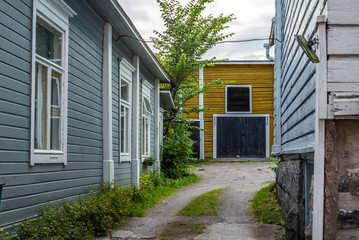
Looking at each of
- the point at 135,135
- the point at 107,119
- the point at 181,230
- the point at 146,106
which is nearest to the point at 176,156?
the point at 146,106

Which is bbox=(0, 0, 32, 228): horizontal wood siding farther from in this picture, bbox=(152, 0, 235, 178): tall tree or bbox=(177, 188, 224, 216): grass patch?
bbox=(152, 0, 235, 178): tall tree

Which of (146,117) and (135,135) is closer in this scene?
(135,135)

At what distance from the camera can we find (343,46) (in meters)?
4.19

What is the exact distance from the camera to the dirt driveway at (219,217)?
6.92 metres

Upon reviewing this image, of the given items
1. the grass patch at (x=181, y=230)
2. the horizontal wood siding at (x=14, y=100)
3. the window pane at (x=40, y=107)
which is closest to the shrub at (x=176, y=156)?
the grass patch at (x=181, y=230)

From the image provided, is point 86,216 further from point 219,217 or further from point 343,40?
point 343,40

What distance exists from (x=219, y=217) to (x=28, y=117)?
4.72 m

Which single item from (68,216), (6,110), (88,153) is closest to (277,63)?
(88,153)

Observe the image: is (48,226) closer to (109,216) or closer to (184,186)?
(109,216)

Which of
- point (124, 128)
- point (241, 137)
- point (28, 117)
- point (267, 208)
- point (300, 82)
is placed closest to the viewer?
point (28, 117)

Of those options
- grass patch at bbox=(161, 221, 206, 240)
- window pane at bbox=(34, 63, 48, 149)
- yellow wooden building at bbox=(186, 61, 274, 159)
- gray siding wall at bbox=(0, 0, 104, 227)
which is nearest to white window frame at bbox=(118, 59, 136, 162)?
gray siding wall at bbox=(0, 0, 104, 227)

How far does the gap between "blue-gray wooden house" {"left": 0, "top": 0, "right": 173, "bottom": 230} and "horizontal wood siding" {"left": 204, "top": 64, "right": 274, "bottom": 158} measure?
10.9 meters

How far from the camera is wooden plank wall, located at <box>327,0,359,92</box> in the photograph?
416 cm

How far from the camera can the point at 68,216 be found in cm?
602
